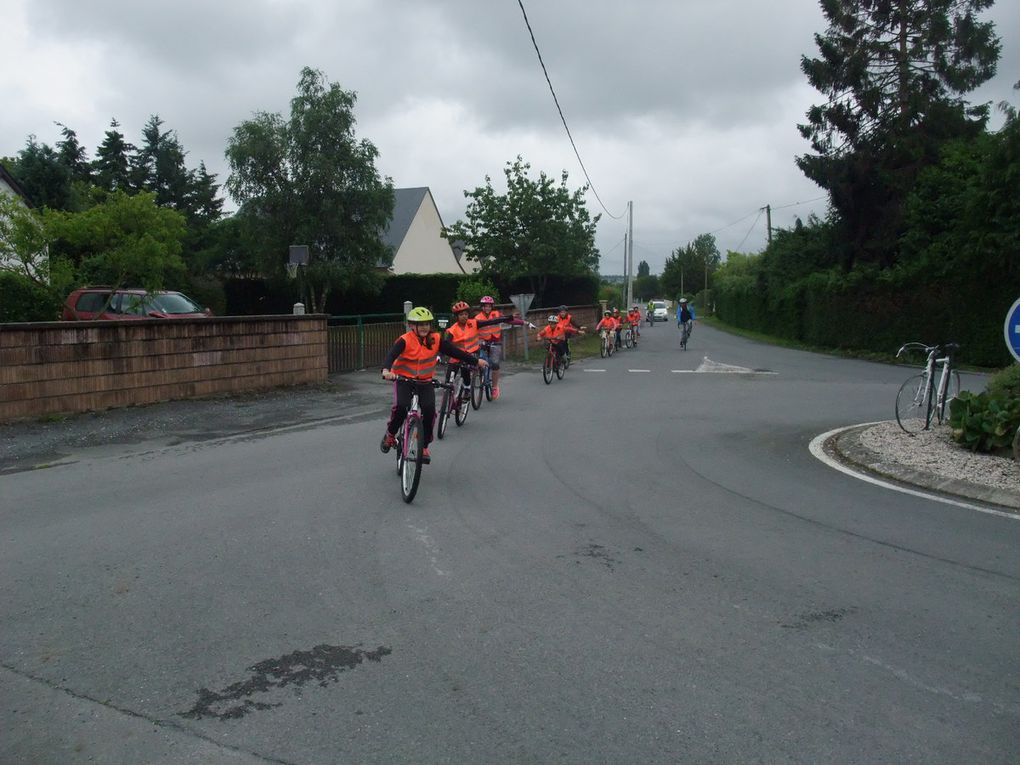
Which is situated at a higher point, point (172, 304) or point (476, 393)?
point (172, 304)

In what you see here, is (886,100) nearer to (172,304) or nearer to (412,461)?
(172,304)

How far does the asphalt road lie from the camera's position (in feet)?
11.4

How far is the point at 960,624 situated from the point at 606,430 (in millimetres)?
A: 7485

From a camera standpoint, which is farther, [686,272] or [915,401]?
[686,272]

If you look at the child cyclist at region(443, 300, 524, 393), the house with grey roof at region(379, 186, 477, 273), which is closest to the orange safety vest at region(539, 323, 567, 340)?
the child cyclist at region(443, 300, 524, 393)

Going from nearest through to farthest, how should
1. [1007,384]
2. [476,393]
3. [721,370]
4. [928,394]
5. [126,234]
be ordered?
[1007,384] → [928,394] → [476,393] → [126,234] → [721,370]

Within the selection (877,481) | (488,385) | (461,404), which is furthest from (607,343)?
(877,481)

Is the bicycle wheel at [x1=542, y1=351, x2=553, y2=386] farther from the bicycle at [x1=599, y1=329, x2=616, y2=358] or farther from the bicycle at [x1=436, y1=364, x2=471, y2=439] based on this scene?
the bicycle at [x1=599, y1=329, x2=616, y2=358]

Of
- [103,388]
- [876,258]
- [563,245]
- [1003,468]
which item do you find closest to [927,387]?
[1003,468]

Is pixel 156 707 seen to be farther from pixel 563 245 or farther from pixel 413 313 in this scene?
pixel 563 245

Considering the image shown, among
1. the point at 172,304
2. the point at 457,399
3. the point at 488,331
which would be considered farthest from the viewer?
the point at 172,304

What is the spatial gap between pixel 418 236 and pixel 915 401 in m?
41.1

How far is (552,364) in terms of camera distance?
19594 millimetres

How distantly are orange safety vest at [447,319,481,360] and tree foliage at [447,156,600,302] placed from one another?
74.2 ft
